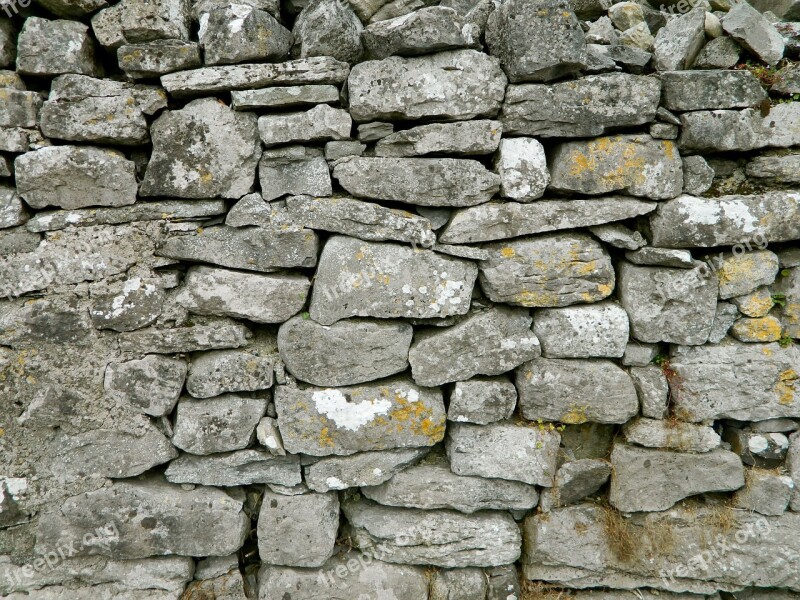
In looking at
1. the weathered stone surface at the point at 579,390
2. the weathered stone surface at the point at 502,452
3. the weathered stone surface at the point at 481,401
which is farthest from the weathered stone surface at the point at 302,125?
the weathered stone surface at the point at 502,452

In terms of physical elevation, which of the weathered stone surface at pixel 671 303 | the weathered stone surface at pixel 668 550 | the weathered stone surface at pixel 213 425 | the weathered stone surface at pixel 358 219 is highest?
the weathered stone surface at pixel 358 219

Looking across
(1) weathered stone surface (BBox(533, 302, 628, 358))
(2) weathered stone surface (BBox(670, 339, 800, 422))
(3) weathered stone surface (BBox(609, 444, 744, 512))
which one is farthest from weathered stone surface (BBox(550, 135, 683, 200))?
(3) weathered stone surface (BBox(609, 444, 744, 512))

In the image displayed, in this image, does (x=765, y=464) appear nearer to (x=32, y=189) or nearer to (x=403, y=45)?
(x=403, y=45)

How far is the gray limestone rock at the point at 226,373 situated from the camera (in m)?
3.26

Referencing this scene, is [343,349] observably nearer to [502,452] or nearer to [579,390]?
[502,452]

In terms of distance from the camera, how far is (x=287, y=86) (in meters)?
3.08

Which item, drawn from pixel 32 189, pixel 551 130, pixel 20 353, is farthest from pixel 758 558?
pixel 32 189

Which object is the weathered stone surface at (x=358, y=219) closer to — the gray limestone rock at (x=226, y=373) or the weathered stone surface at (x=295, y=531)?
the gray limestone rock at (x=226, y=373)

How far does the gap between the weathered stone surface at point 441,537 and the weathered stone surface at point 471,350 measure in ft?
3.21

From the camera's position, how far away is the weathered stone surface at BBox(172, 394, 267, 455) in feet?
10.8

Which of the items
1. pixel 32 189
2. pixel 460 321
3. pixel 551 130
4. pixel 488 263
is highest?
pixel 551 130

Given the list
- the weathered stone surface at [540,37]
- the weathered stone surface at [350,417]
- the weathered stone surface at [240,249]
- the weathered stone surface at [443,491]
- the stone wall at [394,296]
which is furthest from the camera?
the weathered stone surface at [443,491]

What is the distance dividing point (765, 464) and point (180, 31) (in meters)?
4.85

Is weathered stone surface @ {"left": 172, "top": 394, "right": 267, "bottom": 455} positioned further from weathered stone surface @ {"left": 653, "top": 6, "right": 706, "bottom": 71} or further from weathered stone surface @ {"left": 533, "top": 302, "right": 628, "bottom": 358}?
weathered stone surface @ {"left": 653, "top": 6, "right": 706, "bottom": 71}
